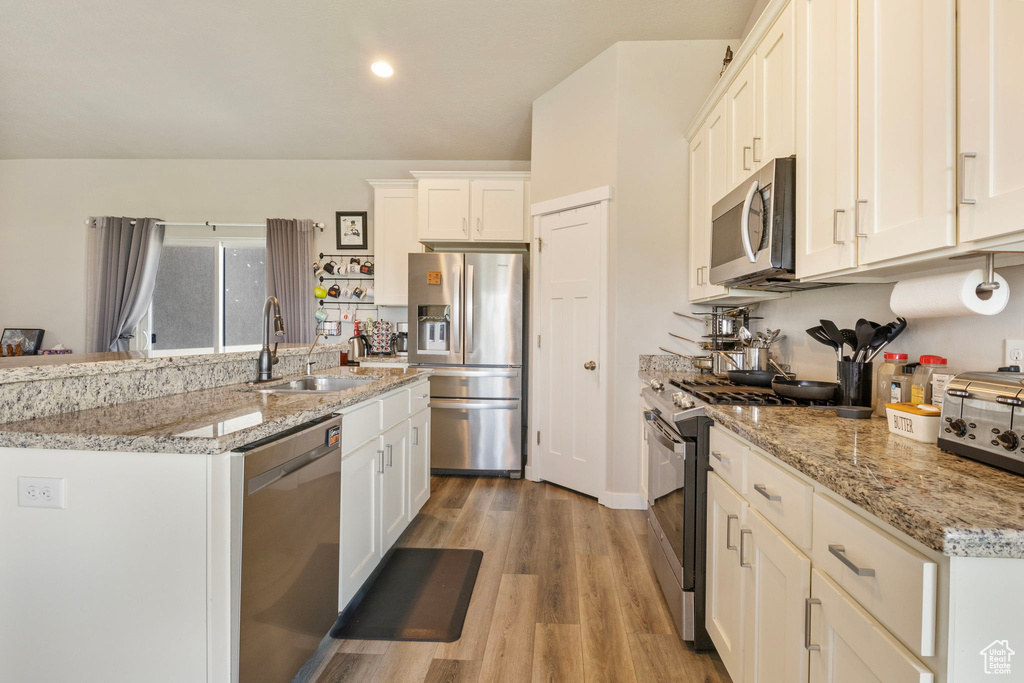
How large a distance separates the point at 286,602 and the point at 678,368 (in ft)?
8.43

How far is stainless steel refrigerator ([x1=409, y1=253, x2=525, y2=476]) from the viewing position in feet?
13.0

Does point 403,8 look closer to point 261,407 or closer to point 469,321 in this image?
point 469,321

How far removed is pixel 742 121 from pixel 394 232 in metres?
3.19

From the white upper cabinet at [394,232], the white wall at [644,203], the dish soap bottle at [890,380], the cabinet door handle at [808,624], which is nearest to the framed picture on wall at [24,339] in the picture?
the white upper cabinet at [394,232]

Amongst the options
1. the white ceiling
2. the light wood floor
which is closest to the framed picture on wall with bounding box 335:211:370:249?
the white ceiling

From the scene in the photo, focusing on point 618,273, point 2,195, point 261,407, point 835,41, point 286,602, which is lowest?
point 286,602

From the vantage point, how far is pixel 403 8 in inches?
113

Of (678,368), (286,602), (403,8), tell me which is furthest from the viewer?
(678,368)

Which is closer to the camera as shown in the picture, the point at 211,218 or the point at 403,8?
the point at 403,8

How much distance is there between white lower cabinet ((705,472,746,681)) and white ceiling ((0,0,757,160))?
2760 mm

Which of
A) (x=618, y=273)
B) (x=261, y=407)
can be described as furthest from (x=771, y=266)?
(x=261, y=407)

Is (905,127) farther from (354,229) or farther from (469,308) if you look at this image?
(354,229)

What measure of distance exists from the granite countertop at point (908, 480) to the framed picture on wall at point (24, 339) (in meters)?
6.47

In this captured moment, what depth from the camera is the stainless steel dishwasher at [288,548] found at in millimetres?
1230
